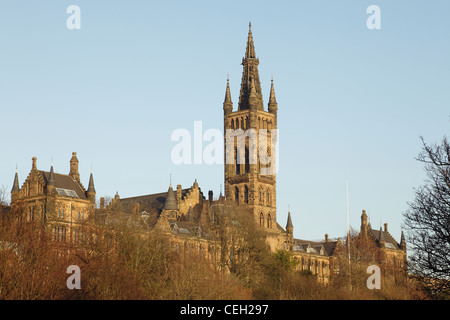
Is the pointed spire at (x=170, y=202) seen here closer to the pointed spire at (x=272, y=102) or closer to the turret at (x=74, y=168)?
the turret at (x=74, y=168)

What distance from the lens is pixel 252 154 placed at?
6137 inches

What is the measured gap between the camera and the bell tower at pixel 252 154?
154 meters

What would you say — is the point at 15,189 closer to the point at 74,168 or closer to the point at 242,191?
the point at 74,168

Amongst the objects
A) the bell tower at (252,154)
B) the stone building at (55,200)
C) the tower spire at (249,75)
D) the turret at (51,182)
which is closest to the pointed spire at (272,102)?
the bell tower at (252,154)

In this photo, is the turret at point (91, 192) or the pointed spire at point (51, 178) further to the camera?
the turret at point (91, 192)

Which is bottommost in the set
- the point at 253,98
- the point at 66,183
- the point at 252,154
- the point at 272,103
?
the point at 66,183

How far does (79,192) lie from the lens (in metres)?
120

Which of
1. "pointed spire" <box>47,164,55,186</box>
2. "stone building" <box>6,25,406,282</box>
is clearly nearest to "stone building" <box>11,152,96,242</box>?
"pointed spire" <box>47,164,55,186</box>

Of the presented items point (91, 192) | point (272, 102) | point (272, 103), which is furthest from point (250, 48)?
point (91, 192)

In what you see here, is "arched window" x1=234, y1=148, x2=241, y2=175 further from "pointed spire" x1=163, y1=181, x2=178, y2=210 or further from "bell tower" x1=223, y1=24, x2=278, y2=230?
"pointed spire" x1=163, y1=181, x2=178, y2=210

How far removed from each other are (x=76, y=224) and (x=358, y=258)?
54.3 metres

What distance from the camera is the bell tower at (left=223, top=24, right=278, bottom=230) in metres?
154
